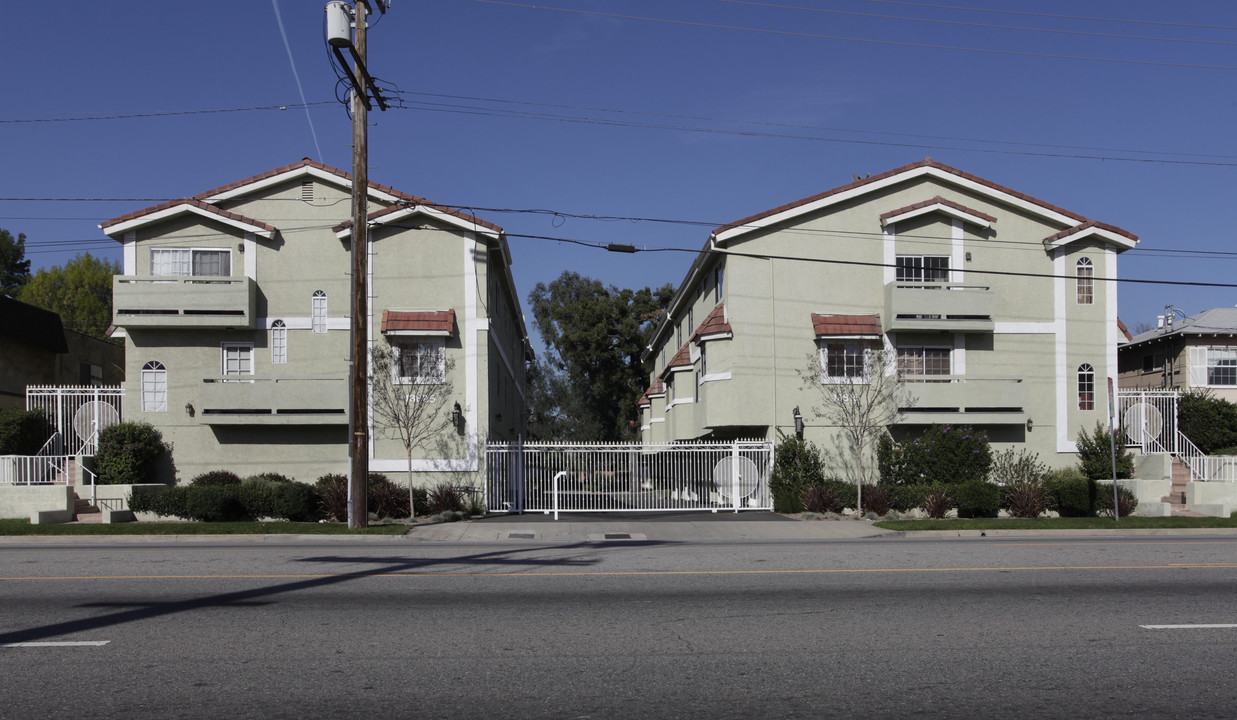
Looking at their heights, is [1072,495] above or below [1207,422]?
below

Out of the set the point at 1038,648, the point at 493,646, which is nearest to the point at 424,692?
the point at 493,646

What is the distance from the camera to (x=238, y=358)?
2500 cm

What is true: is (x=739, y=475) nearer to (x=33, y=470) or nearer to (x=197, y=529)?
(x=197, y=529)

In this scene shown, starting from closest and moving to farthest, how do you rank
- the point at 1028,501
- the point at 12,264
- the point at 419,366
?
the point at 1028,501, the point at 419,366, the point at 12,264

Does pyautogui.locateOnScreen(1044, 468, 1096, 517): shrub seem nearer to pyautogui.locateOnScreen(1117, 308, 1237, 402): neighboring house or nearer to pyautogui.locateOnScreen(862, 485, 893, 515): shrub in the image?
pyautogui.locateOnScreen(862, 485, 893, 515): shrub

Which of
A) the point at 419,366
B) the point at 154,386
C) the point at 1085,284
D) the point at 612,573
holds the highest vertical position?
the point at 1085,284

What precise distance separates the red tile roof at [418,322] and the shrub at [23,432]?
31.8 feet

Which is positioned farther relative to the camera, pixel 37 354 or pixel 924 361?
pixel 37 354

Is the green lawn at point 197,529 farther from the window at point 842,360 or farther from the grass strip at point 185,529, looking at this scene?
the window at point 842,360

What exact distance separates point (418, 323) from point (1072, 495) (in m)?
16.4

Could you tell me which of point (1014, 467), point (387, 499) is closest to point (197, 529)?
point (387, 499)

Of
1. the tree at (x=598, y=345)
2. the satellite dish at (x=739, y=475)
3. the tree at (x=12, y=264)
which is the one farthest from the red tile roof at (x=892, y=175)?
the tree at (x=12, y=264)

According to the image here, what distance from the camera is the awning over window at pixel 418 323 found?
23.9 metres

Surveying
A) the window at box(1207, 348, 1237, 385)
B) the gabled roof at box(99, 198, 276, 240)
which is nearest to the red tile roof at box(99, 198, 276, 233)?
the gabled roof at box(99, 198, 276, 240)
